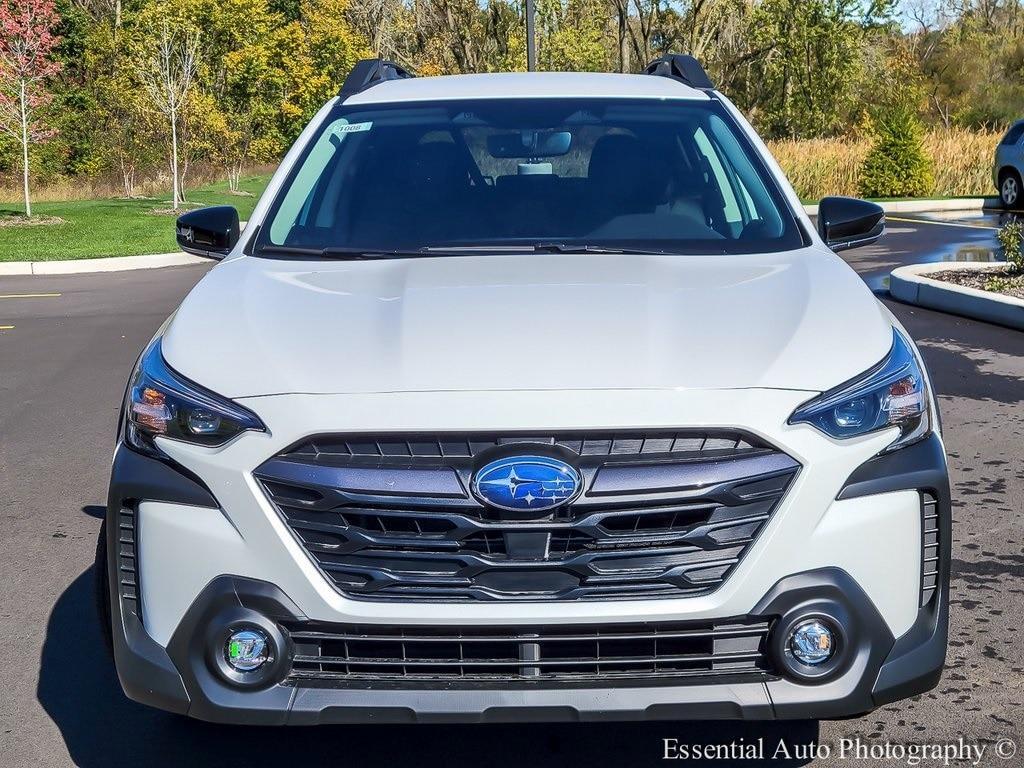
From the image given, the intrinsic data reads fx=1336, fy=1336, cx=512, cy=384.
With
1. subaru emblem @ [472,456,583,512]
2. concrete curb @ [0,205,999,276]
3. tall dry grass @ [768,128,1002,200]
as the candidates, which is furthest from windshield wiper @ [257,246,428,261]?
tall dry grass @ [768,128,1002,200]

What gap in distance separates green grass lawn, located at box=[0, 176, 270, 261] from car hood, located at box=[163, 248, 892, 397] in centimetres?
1254

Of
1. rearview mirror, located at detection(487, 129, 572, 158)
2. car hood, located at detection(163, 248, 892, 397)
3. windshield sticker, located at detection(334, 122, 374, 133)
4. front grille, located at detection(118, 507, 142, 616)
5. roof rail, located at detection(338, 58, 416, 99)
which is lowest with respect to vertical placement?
front grille, located at detection(118, 507, 142, 616)

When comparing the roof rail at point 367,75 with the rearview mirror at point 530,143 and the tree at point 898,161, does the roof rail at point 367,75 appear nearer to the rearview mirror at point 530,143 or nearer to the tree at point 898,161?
the rearview mirror at point 530,143

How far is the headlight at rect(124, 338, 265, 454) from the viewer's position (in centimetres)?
283

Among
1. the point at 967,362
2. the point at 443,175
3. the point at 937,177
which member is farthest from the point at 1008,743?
the point at 937,177

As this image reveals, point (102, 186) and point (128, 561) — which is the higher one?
point (128, 561)

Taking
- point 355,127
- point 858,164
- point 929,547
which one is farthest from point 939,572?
point 858,164

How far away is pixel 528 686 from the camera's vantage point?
275cm

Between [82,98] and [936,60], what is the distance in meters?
31.3

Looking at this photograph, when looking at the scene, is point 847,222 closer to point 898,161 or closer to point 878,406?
point 878,406

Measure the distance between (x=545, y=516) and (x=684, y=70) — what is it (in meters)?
2.94

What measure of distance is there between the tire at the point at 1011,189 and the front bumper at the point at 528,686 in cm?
2181

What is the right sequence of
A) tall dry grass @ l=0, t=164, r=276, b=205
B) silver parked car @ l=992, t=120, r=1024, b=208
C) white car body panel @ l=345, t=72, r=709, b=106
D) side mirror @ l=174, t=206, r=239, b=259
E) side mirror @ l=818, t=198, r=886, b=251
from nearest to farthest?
side mirror @ l=818, t=198, r=886, b=251
side mirror @ l=174, t=206, r=239, b=259
white car body panel @ l=345, t=72, r=709, b=106
silver parked car @ l=992, t=120, r=1024, b=208
tall dry grass @ l=0, t=164, r=276, b=205

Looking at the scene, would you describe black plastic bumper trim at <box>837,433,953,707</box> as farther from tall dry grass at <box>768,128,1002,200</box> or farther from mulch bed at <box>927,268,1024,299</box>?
tall dry grass at <box>768,128,1002,200</box>
